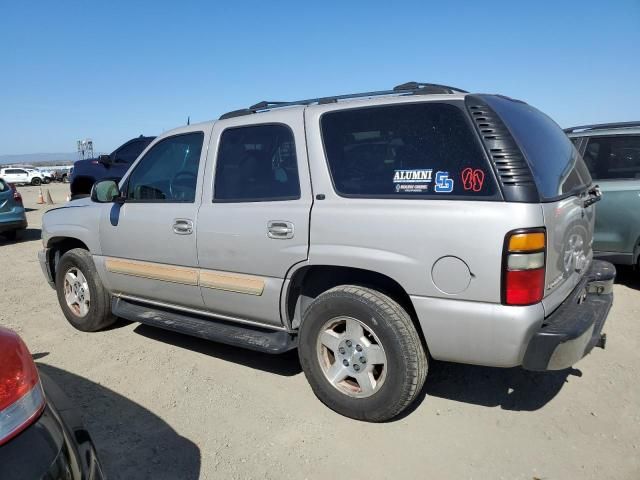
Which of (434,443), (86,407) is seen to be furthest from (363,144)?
(86,407)

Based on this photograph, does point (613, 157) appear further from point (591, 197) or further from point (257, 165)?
point (257, 165)

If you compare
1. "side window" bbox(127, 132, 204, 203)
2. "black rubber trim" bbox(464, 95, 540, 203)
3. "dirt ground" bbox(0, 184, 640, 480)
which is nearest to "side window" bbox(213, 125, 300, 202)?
"side window" bbox(127, 132, 204, 203)

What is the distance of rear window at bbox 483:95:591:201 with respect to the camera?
2580 mm

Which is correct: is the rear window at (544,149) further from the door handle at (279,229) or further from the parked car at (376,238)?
the door handle at (279,229)

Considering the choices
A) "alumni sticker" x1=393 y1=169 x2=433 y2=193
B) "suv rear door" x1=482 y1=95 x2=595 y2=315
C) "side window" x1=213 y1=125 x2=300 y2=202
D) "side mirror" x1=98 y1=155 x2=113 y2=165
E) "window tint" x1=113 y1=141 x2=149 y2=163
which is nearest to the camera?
"suv rear door" x1=482 y1=95 x2=595 y2=315

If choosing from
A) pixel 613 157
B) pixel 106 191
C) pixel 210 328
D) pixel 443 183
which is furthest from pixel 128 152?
pixel 443 183

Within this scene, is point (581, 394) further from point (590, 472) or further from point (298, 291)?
point (298, 291)

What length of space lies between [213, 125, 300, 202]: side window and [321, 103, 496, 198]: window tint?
313mm

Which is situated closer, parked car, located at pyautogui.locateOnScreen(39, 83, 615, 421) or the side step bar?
parked car, located at pyautogui.locateOnScreen(39, 83, 615, 421)

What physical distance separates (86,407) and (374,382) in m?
1.98

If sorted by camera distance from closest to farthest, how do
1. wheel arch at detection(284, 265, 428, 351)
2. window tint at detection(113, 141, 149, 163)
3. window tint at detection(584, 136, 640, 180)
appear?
wheel arch at detection(284, 265, 428, 351), window tint at detection(584, 136, 640, 180), window tint at detection(113, 141, 149, 163)

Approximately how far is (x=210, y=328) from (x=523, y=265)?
229 centimetres

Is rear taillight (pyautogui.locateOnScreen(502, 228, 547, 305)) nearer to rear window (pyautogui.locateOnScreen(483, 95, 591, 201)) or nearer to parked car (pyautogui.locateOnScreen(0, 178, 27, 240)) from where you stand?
rear window (pyautogui.locateOnScreen(483, 95, 591, 201))

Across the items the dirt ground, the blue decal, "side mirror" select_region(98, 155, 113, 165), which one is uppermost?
"side mirror" select_region(98, 155, 113, 165)
